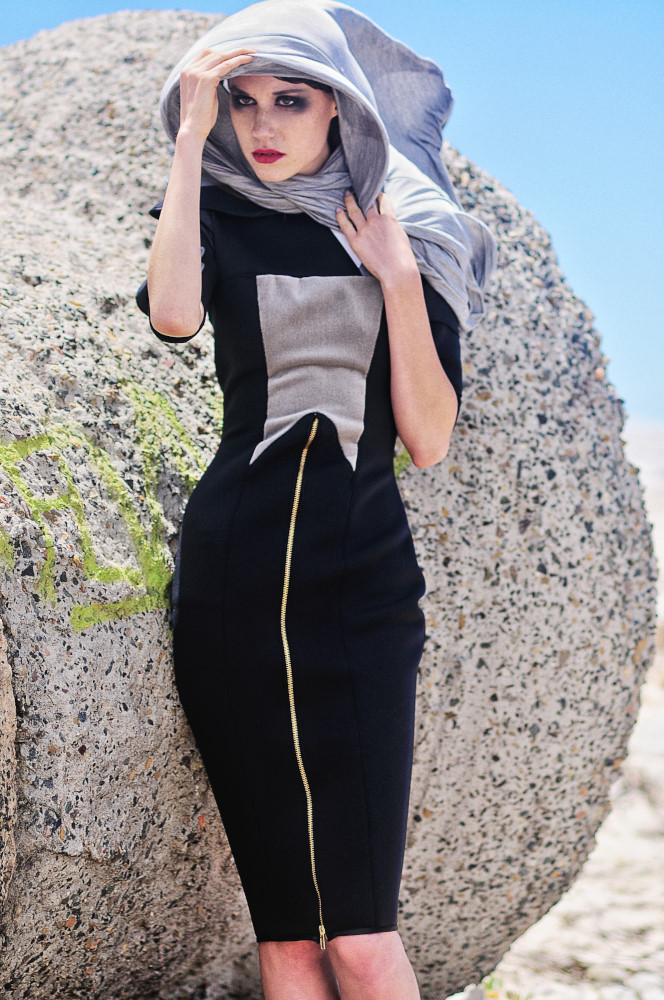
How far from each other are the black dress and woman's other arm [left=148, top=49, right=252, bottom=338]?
9cm

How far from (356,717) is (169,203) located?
3.20ft

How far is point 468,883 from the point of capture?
2.36 metres

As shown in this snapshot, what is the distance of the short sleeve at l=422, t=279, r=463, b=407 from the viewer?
1.88 m

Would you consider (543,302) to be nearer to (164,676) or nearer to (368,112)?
(368,112)

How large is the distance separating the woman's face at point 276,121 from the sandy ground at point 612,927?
1374 millimetres

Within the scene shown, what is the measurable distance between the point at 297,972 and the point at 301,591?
26.4 inches

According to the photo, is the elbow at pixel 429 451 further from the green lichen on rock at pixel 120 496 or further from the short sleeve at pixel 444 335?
the green lichen on rock at pixel 120 496

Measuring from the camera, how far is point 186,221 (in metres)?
1.74

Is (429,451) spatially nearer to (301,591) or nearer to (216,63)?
(301,591)

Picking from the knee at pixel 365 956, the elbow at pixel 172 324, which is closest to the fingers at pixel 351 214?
the elbow at pixel 172 324

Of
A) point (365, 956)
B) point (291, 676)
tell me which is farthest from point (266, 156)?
point (365, 956)

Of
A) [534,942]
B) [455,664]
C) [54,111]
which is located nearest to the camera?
Answer: [455,664]

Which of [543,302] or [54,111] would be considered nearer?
[543,302]

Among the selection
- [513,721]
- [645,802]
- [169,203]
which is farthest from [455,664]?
[645,802]
